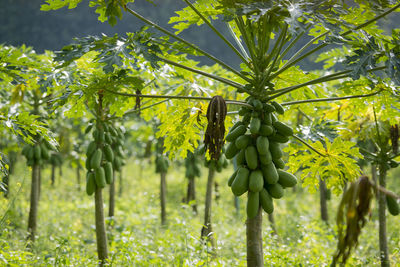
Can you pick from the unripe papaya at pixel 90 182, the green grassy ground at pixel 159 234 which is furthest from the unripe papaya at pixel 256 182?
the unripe papaya at pixel 90 182

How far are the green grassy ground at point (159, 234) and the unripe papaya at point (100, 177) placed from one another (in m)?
0.68

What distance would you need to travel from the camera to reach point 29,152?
5863 millimetres

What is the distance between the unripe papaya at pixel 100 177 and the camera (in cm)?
424

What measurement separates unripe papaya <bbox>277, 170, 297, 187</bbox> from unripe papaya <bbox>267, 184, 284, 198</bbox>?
6cm

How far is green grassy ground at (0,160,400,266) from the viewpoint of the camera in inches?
149

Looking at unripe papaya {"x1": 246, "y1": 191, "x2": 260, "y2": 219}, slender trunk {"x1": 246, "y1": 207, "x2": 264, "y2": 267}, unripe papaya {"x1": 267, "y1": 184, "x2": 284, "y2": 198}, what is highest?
unripe papaya {"x1": 267, "y1": 184, "x2": 284, "y2": 198}

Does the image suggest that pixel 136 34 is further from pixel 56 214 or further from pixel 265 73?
pixel 56 214

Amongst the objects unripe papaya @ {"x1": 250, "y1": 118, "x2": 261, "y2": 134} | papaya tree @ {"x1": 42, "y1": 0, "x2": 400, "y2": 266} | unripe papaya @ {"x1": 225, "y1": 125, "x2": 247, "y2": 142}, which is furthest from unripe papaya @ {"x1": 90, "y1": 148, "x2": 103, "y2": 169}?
unripe papaya @ {"x1": 250, "y1": 118, "x2": 261, "y2": 134}

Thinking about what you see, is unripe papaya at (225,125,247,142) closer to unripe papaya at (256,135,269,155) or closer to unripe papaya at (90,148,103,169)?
unripe papaya at (256,135,269,155)

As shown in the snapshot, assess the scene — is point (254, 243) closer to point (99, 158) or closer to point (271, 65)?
point (271, 65)

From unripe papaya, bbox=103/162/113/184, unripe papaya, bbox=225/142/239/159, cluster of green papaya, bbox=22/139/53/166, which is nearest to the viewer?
unripe papaya, bbox=225/142/239/159

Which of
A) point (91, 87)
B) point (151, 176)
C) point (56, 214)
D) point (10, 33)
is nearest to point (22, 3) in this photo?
point (10, 33)

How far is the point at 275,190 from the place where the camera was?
106 inches

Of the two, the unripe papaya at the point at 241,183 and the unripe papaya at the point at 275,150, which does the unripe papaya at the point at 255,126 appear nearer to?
the unripe papaya at the point at 275,150
